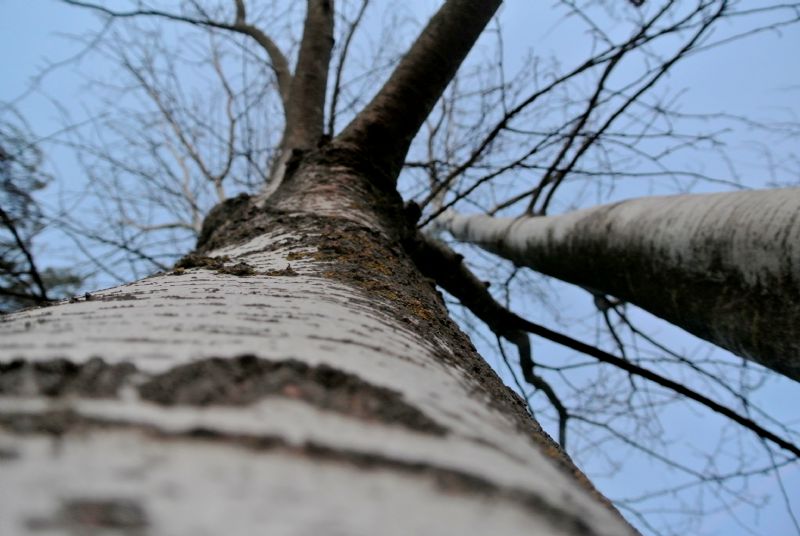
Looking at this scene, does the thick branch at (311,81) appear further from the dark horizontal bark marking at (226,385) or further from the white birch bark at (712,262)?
the dark horizontal bark marking at (226,385)

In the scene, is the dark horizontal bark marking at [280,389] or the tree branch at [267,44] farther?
the tree branch at [267,44]

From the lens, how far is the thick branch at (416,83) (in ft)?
6.21

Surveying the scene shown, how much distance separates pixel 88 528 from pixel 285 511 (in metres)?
0.09

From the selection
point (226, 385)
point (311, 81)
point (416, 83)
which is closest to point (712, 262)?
point (416, 83)

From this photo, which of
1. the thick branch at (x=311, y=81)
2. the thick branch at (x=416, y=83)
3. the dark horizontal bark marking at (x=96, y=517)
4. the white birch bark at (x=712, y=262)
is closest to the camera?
the dark horizontal bark marking at (x=96, y=517)

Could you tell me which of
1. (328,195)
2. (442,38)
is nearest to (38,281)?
(328,195)

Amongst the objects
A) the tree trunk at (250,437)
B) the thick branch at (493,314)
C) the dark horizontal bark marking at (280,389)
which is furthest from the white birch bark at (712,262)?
the dark horizontal bark marking at (280,389)

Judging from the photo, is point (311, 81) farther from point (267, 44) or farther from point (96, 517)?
point (96, 517)

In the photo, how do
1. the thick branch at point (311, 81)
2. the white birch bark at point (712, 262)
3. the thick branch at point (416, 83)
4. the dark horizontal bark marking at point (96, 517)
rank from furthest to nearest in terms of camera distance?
the thick branch at point (311, 81) → the thick branch at point (416, 83) → the white birch bark at point (712, 262) → the dark horizontal bark marking at point (96, 517)

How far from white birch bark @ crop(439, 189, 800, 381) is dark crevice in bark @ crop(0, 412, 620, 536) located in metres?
1.12

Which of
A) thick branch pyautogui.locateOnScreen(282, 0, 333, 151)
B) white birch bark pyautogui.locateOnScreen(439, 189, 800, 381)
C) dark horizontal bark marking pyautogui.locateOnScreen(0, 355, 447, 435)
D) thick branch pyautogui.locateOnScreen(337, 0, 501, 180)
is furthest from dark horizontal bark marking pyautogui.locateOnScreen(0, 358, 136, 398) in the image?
thick branch pyautogui.locateOnScreen(282, 0, 333, 151)

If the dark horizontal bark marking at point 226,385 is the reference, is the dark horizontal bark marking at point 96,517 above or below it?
below

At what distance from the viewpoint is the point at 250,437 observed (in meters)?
0.25

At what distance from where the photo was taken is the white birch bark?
1108 mm
